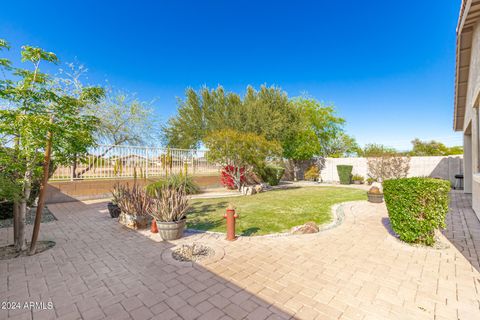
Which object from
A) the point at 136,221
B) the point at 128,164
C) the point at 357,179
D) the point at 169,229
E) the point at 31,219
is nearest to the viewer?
the point at 169,229

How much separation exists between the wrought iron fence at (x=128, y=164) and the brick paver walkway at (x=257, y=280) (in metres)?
5.53

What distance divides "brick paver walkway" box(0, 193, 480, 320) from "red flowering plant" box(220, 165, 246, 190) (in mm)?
8262

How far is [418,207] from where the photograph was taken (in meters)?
3.95

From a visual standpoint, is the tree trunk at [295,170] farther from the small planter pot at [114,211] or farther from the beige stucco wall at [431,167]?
the small planter pot at [114,211]

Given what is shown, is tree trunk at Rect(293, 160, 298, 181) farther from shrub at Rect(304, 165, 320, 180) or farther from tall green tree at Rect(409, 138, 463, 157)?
tall green tree at Rect(409, 138, 463, 157)

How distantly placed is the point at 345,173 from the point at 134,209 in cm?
1595

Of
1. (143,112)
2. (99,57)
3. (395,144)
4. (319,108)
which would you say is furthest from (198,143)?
(395,144)

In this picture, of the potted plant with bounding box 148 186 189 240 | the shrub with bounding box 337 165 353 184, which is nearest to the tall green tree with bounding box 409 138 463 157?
→ the shrub with bounding box 337 165 353 184

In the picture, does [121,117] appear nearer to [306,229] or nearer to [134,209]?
[134,209]

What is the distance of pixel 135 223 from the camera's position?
542 centimetres

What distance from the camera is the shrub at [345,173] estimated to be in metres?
16.7

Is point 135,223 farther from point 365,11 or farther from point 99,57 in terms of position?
point 365,11

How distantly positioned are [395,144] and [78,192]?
125ft

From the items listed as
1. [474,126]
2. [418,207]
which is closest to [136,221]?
[418,207]
